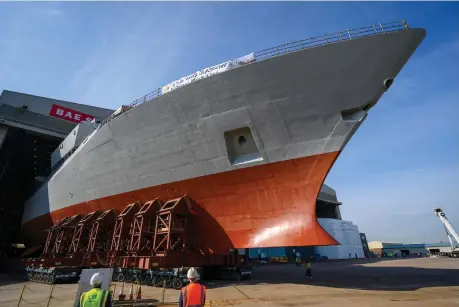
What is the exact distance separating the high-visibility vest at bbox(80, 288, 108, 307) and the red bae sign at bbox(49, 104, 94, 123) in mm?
29288

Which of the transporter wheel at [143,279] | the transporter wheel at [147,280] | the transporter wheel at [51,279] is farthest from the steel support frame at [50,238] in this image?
the transporter wheel at [147,280]

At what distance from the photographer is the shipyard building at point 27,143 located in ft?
91.0

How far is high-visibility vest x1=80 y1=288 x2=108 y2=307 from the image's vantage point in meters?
3.91

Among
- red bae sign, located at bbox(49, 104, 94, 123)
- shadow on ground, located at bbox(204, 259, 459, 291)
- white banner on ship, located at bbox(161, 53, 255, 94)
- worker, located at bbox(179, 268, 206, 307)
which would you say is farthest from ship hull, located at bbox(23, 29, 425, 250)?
red bae sign, located at bbox(49, 104, 94, 123)

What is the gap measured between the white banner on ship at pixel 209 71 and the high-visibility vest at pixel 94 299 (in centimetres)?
1014

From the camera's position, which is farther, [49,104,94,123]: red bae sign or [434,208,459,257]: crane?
[434,208,459,257]: crane

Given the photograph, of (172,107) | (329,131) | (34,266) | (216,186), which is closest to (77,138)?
(34,266)

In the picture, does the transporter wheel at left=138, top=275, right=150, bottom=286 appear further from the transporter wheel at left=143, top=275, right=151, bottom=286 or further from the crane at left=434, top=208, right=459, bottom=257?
the crane at left=434, top=208, right=459, bottom=257

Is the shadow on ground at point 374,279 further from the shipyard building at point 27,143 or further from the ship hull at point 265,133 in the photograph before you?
the shipyard building at point 27,143

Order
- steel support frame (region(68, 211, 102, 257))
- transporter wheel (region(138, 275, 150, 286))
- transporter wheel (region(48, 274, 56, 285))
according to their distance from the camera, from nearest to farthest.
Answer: transporter wheel (region(138, 275, 150, 286)) → transporter wheel (region(48, 274, 56, 285)) → steel support frame (region(68, 211, 102, 257))

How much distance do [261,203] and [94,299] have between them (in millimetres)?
8804

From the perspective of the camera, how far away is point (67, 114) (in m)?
29.8

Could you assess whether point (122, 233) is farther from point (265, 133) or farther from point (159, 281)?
point (265, 133)

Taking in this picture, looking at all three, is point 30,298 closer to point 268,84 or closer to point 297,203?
point 297,203
